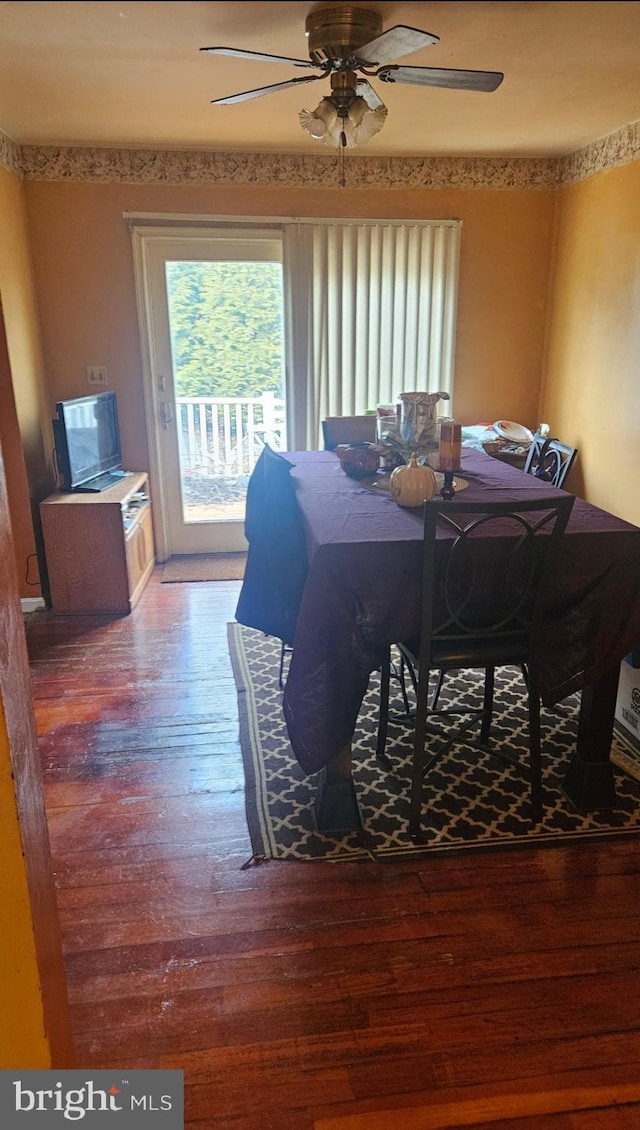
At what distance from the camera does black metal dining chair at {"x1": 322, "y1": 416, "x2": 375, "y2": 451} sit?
12.4 ft

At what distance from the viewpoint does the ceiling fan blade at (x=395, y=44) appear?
1.65 m

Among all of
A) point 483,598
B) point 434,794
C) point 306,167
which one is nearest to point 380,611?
point 483,598

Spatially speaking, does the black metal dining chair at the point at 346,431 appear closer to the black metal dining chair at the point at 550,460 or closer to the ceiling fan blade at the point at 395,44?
the black metal dining chair at the point at 550,460

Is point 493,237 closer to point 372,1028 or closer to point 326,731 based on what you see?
point 326,731

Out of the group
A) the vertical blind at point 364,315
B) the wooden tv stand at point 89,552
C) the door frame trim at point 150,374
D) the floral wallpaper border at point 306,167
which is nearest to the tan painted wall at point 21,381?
the wooden tv stand at point 89,552

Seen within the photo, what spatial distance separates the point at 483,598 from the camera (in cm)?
209

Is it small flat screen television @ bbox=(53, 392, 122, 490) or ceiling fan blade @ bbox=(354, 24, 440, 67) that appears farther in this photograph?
small flat screen television @ bbox=(53, 392, 122, 490)

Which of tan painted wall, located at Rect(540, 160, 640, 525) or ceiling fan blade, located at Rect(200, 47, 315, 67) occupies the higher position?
ceiling fan blade, located at Rect(200, 47, 315, 67)

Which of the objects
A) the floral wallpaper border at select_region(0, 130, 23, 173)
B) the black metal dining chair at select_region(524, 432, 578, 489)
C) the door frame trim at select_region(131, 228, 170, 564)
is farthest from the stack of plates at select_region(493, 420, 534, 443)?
the floral wallpaper border at select_region(0, 130, 23, 173)

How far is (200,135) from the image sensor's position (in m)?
3.81

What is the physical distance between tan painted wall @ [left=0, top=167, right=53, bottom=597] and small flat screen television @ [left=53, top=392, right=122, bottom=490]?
0.55ft

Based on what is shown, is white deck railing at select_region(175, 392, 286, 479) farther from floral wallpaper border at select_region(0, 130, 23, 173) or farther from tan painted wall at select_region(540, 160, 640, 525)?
tan painted wall at select_region(540, 160, 640, 525)

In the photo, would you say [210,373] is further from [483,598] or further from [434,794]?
[434,794]

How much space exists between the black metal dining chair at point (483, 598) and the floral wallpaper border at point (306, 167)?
2.80 metres
